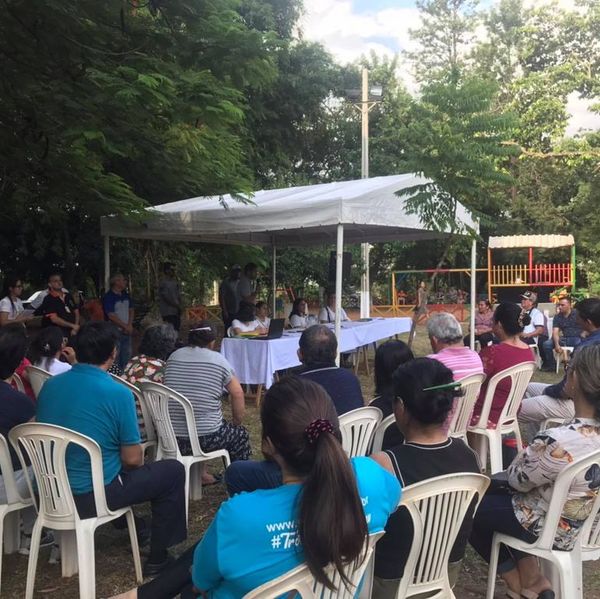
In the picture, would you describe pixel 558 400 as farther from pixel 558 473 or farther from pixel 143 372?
pixel 143 372

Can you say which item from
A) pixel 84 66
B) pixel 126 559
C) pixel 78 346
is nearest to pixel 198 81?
pixel 84 66

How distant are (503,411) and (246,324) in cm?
404

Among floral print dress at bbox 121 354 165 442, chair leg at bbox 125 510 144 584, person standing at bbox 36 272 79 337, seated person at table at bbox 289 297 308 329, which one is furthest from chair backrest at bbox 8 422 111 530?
seated person at table at bbox 289 297 308 329

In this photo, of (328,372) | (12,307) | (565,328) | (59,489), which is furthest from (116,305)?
(565,328)

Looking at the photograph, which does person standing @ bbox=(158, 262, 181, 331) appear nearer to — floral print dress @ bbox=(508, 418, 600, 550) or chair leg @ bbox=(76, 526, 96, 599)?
chair leg @ bbox=(76, 526, 96, 599)

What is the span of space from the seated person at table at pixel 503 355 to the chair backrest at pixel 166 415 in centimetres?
195

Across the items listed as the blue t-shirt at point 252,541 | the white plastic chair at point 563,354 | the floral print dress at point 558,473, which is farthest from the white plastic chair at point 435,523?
the white plastic chair at point 563,354

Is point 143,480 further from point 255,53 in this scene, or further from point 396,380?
point 255,53

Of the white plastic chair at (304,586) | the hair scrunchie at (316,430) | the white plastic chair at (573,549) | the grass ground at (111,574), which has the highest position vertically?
the hair scrunchie at (316,430)

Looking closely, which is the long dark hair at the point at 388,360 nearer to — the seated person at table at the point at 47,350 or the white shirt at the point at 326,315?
the seated person at table at the point at 47,350

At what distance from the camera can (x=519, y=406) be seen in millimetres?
4375

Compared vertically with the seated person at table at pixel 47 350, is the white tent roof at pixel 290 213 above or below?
above

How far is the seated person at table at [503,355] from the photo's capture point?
426 centimetres

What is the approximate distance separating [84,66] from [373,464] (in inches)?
158
